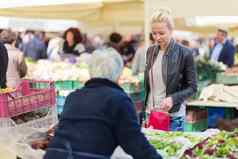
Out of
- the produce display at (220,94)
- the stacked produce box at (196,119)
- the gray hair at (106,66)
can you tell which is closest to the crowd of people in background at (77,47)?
the produce display at (220,94)

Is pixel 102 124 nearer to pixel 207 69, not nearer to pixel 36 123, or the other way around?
pixel 36 123

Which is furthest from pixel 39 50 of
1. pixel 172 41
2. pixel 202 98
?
pixel 172 41

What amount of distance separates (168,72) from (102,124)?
1.38 metres

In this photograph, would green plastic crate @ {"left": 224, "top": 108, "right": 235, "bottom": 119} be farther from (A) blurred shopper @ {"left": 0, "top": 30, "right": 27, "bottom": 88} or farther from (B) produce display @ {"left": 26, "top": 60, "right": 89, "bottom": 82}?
(A) blurred shopper @ {"left": 0, "top": 30, "right": 27, "bottom": 88}

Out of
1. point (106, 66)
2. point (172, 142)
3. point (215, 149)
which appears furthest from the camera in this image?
point (172, 142)

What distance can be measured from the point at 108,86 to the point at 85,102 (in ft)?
0.43

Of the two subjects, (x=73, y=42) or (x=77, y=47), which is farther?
(x=77, y=47)

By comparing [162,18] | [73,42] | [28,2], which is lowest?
[73,42]

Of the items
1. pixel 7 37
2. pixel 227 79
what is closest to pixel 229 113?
pixel 227 79

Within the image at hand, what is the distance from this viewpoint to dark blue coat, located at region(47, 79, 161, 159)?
215 cm

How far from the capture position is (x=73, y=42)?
7.56 m

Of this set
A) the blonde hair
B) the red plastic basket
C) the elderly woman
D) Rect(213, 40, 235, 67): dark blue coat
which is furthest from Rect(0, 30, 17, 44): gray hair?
Rect(213, 40, 235, 67): dark blue coat

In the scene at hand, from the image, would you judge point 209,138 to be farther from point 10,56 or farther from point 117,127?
point 10,56

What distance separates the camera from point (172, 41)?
138 inches
